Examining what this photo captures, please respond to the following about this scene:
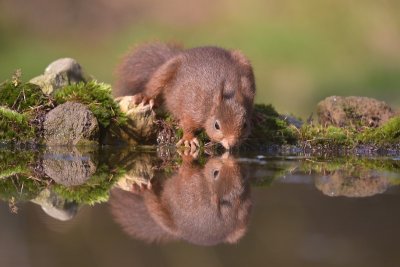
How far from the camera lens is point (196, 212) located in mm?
3641

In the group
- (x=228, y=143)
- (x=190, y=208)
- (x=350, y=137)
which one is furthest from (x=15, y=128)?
(x=190, y=208)

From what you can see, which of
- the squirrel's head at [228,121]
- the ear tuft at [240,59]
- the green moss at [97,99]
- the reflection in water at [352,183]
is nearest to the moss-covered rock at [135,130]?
the green moss at [97,99]

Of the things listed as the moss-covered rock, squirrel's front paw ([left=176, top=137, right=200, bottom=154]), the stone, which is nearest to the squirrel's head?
squirrel's front paw ([left=176, top=137, right=200, bottom=154])

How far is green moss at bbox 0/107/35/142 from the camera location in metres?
6.43

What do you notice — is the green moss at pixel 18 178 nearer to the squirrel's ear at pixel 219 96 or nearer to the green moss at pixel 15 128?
the green moss at pixel 15 128

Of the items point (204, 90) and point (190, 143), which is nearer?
point (190, 143)

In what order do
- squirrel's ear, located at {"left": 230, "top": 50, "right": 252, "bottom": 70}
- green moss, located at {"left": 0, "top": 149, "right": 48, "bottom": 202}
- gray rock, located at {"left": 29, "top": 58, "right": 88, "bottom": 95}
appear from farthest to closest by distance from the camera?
gray rock, located at {"left": 29, "top": 58, "right": 88, "bottom": 95}
squirrel's ear, located at {"left": 230, "top": 50, "right": 252, "bottom": 70}
green moss, located at {"left": 0, "top": 149, "right": 48, "bottom": 202}

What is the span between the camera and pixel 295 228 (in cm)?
331

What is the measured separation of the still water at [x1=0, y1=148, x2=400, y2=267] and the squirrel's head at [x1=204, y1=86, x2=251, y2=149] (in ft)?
2.93

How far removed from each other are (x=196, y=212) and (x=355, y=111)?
14.6ft

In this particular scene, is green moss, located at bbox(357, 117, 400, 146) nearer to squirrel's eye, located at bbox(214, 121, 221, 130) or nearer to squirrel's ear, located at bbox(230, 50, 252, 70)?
squirrel's eye, located at bbox(214, 121, 221, 130)

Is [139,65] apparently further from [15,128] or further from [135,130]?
[15,128]

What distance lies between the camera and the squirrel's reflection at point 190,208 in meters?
3.22

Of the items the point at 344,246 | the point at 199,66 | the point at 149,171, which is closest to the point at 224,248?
the point at 344,246
